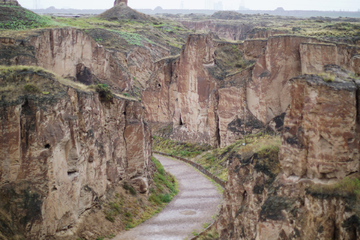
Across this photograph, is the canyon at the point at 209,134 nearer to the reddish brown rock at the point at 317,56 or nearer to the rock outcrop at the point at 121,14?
the reddish brown rock at the point at 317,56

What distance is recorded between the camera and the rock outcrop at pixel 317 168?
66.5 feet

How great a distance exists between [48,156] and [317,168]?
14.9 m

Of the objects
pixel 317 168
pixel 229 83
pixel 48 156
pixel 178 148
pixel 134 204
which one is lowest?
pixel 178 148

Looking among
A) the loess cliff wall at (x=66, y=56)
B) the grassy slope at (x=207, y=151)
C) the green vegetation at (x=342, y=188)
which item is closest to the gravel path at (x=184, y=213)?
the grassy slope at (x=207, y=151)

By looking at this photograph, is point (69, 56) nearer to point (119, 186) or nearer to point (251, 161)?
point (119, 186)

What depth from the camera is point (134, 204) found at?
36.8m

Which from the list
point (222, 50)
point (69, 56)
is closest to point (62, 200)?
point (69, 56)

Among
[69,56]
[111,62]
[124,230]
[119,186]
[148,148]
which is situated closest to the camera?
[124,230]

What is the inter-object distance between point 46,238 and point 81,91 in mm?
9595

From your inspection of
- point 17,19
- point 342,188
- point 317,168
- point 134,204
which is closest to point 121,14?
point 17,19

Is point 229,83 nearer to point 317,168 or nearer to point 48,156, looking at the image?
point 48,156

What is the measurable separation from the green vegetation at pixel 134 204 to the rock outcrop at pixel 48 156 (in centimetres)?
127

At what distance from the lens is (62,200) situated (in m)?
28.6

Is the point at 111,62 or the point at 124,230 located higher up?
the point at 111,62
